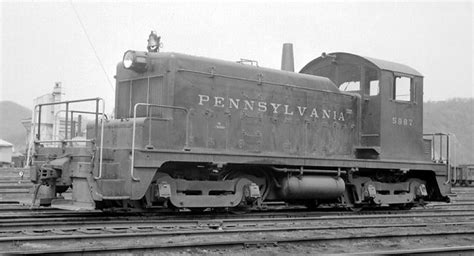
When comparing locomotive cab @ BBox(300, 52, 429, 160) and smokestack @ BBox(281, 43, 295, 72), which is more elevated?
smokestack @ BBox(281, 43, 295, 72)

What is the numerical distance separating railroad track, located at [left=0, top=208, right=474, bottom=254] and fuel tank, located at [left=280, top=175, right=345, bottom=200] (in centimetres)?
112

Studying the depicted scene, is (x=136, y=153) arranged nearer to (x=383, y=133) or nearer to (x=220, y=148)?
(x=220, y=148)

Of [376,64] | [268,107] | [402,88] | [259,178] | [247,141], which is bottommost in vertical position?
[259,178]

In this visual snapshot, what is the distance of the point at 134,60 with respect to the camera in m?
10.9

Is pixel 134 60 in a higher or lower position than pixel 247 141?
higher

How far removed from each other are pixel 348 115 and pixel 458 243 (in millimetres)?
5773

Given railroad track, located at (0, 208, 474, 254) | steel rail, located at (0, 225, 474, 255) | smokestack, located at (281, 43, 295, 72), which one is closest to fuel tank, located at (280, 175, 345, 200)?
railroad track, located at (0, 208, 474, 254)

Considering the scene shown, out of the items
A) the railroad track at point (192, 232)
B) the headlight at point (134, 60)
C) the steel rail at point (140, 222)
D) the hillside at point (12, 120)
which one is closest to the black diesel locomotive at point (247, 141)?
the headlight at point (134, 60)

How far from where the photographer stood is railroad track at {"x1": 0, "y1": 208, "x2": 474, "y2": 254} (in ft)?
21.8

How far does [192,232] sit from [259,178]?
410 cm

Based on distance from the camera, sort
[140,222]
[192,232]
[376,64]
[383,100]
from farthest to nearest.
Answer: [383,100]
[376,64]
[140,222]
[192,232]

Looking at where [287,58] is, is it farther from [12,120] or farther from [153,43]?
[12,120]

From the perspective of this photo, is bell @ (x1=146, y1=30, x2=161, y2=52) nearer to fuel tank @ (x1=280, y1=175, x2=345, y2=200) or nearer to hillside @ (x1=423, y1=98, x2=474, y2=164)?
fuel tank @ (x1=280, y1=175, x2=345, y2=200)

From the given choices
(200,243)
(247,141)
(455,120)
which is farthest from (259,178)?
(455,120)
